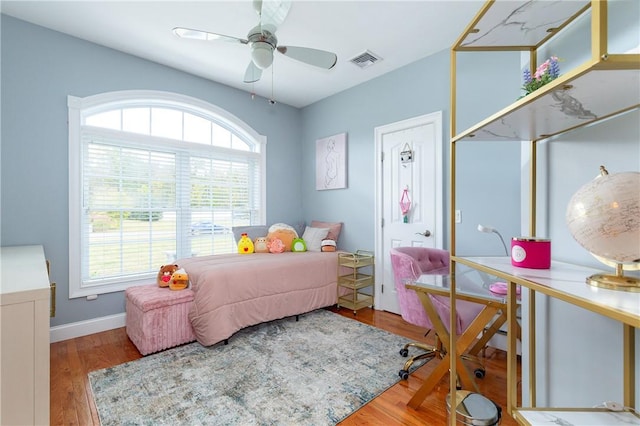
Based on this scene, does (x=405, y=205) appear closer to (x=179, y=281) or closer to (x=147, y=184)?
(x=179, y=281)

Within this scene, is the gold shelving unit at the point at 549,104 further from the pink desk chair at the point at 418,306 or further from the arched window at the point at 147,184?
the arched window at the point at 147,184

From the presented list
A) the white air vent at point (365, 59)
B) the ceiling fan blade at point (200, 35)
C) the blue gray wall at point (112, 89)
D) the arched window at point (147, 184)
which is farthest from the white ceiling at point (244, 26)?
the arched window at point (147, 184)

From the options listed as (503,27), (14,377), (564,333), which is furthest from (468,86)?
(14,377)

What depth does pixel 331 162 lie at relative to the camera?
411 centimetres

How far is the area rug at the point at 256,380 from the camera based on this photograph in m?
1.65

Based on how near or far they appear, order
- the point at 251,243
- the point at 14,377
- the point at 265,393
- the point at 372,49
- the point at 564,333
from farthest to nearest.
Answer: the point at 251,243, the point at 372,49, the point at 265,393, the point at 564,333, the point at 14,377

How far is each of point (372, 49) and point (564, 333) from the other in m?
2.81

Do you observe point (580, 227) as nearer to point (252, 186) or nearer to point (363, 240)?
point (363, 240)

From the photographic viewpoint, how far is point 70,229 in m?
2.72

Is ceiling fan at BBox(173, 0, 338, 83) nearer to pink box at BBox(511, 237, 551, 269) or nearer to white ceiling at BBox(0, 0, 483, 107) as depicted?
white ceiling at BBox(0, 0, 483, 107)

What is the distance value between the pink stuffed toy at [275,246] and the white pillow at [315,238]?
40 centimetres

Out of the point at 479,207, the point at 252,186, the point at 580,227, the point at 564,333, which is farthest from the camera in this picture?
the point at 252,186

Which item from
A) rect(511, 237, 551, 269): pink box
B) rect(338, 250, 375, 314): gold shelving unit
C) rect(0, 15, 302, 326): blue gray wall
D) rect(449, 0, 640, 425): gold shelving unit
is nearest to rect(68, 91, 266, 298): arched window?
rect(0, 15, 302, 326): blue gray wall

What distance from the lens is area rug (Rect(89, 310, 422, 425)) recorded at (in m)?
1.65
